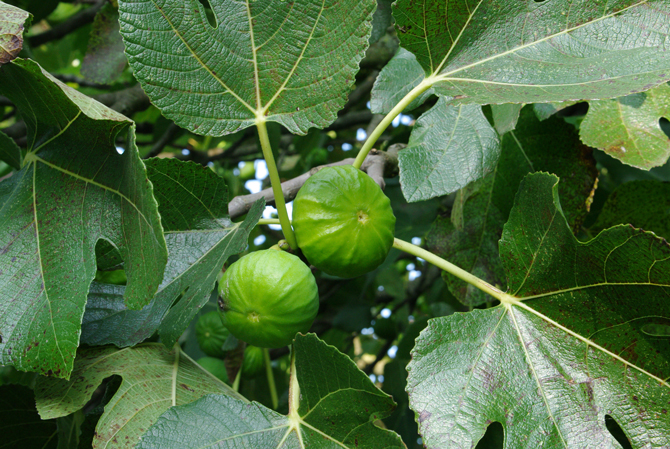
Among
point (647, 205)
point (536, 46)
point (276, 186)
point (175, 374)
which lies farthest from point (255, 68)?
point (647, 205)

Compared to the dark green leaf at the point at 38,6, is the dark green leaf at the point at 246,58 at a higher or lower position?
lower

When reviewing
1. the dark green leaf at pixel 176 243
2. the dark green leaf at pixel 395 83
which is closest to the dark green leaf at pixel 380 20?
the dark green leaf at pixel 395 83

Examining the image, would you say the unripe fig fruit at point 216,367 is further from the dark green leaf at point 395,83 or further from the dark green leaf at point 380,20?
the dark green leaf at point 380,20

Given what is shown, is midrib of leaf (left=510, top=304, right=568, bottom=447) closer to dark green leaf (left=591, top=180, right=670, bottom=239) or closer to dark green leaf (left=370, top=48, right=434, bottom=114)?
dark green leaf (left=370, top=48, right=434, bottom=114)

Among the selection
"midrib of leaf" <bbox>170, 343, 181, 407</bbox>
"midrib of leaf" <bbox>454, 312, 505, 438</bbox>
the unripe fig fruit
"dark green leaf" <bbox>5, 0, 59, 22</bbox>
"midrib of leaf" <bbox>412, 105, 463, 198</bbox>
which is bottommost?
the unripe fig fruit

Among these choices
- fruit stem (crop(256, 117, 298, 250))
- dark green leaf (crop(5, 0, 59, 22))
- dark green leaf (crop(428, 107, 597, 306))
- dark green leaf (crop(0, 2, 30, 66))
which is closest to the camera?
dark green leaf (crop(0, 2, 30, 66))

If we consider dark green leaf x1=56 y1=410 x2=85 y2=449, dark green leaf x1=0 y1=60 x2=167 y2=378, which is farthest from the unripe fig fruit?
dark green leaf x1=0 y1=60 x2=167 y2=378

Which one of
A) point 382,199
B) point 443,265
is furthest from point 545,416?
point 382,199
